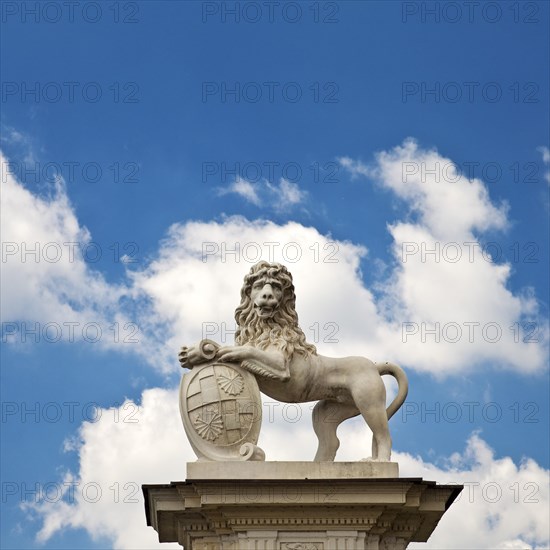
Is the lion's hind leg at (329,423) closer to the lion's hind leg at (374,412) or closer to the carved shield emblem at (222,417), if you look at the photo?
the lion's hind leg at (374,412)

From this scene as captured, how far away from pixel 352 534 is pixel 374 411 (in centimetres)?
190

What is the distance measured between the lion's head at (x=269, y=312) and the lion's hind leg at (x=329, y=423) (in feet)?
3.11

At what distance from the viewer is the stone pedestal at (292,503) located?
1791cm

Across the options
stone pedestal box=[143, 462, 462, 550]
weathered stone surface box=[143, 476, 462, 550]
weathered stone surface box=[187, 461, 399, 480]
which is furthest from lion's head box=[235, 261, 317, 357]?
weathered stone surface box=[143, 476, 462, 550]

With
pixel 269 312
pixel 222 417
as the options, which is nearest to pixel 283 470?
pixel 222 417

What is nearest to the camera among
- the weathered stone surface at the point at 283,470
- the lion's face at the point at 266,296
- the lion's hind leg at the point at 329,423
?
the weathered stone surface at the point at 283,470

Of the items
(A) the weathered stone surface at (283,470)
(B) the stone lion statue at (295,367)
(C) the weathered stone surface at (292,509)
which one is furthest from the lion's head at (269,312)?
(C) the weathered stone surface at (292,509)

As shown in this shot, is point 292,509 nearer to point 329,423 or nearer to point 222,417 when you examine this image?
point 222,417

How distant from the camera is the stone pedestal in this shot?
17.9 meters

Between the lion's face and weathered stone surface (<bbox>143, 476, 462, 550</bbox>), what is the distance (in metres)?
2.73

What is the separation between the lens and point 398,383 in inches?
771

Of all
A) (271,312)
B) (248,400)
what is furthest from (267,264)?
(248,400)

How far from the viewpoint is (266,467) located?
18172 mm

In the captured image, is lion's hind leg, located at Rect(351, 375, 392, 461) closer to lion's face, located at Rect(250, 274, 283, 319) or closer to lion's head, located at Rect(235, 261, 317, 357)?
lion's head, located at Rect(235, 261, 317, 357)
